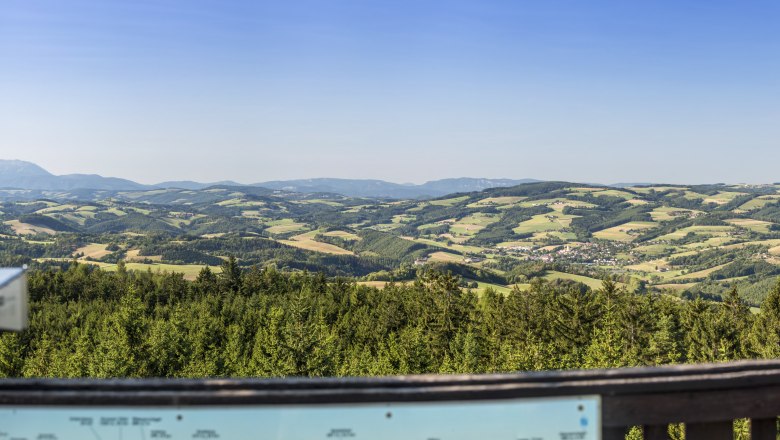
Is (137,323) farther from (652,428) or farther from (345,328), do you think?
(652,428)

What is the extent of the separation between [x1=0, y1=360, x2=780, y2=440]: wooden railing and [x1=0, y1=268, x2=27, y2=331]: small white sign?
1.14 ft

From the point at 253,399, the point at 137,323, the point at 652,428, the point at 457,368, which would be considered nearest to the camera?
the point at 253,399

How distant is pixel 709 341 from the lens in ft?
219

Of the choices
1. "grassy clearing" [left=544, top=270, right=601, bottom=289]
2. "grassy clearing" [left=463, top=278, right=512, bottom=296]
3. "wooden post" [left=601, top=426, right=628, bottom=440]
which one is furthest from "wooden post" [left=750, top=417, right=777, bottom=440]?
"grassy clearing" [left=544, top=270, right=601, bottom=289]

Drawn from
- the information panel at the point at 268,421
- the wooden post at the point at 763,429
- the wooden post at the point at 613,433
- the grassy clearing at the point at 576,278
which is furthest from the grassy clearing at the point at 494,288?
the information panel at the point at 268,421

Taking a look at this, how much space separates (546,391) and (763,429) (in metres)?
1.33

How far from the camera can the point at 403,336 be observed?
73125 millimetres

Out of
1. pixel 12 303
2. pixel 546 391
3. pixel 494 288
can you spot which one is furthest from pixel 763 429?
pixel 494 288

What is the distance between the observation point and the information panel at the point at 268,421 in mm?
2855

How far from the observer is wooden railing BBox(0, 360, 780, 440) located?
2824 millimetres

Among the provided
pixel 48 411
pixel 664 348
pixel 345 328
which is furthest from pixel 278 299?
pixel 48 411

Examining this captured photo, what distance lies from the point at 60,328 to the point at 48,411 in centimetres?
11051

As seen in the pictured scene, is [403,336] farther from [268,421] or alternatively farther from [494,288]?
[494,288]

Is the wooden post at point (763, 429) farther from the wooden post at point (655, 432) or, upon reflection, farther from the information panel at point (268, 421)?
the information panel at point (268, 421)
